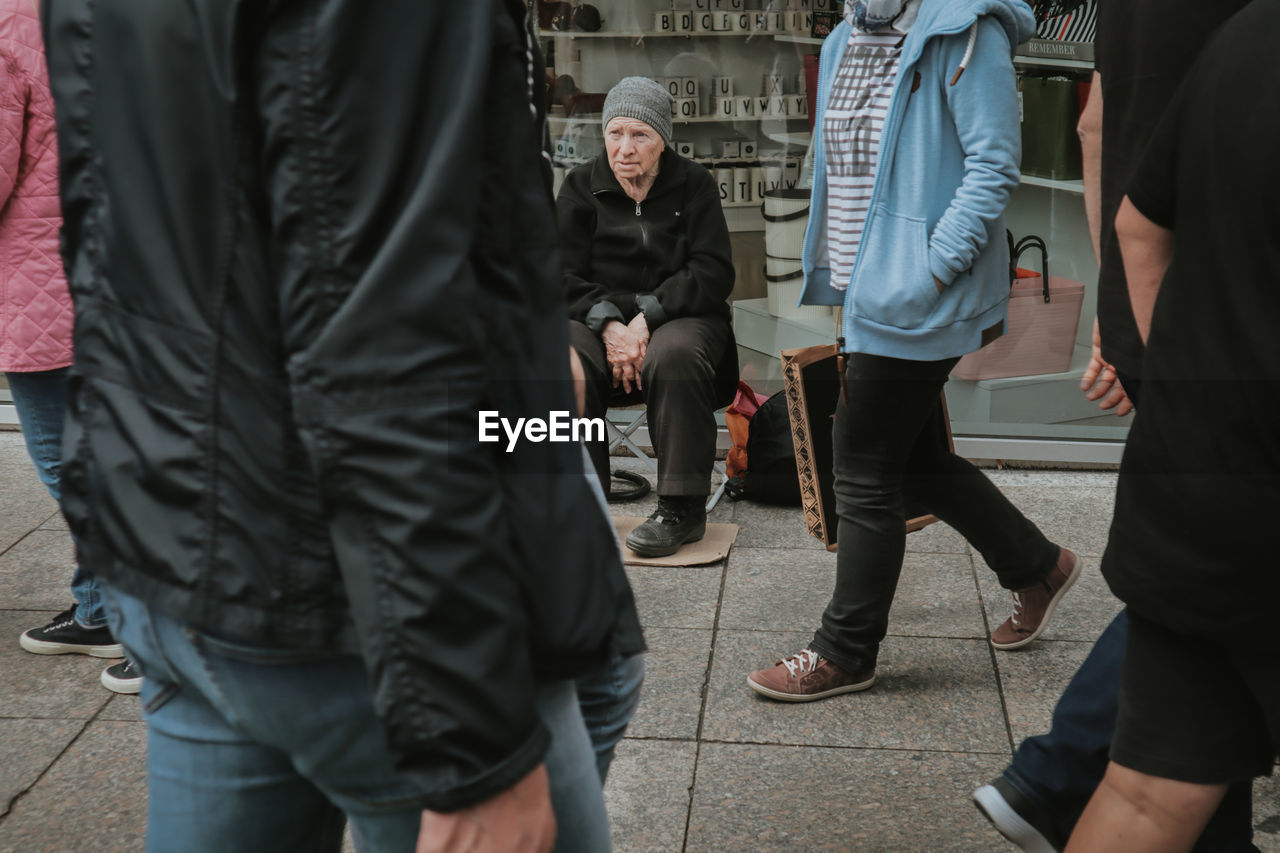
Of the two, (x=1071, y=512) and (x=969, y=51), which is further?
(x=1071, y=512)

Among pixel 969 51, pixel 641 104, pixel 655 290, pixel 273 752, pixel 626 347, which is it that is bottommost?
pixel 626 347

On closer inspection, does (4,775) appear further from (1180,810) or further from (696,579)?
(1180,810)

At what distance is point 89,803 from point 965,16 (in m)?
2.72

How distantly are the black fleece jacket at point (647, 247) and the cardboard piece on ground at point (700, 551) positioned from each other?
79 cm

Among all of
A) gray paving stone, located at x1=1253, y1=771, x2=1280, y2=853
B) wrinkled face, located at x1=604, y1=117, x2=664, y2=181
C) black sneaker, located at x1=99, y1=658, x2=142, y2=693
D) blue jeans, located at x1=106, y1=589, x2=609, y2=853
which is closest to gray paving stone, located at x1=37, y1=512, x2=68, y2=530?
black sneaker, located at x1=99, y1=658, x2=142, y2=693

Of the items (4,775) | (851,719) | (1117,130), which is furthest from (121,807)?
(1117,130)

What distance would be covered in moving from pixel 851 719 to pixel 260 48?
2.66 m

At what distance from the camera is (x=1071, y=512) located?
4.91 meters

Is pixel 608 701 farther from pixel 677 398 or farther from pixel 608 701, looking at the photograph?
pixel 677 398

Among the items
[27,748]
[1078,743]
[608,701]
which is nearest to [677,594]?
[27,748]

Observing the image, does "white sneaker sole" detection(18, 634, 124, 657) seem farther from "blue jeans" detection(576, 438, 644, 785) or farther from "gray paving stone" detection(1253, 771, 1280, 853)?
"gray paving stone" detection(1253, 771, 1280, 853)

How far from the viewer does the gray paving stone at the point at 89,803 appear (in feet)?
9.24

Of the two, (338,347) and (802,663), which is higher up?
(338,347)

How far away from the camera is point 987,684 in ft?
11.3
